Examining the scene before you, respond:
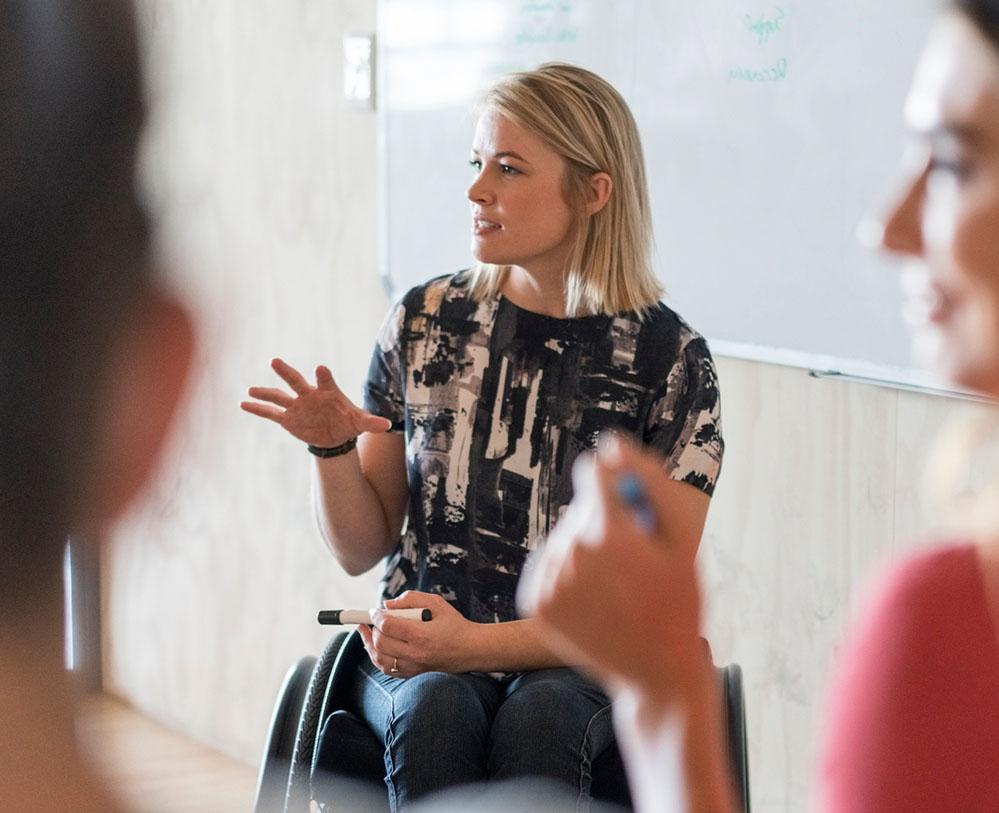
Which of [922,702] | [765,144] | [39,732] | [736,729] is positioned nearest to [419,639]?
[736,729]

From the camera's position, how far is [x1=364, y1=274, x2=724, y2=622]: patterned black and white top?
189 centimetres

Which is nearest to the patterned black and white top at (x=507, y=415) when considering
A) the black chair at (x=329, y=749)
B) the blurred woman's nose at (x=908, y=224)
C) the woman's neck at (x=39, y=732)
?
the black chair at (x=329, y=749)

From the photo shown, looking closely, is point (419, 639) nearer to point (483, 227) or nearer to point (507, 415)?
point (507, 415)

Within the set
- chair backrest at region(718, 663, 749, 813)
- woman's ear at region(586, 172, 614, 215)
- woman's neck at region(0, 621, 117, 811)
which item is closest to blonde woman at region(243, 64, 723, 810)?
woman's ear at region(586, 172, 614, 215)

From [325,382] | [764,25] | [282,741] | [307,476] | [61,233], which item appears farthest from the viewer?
[307,476]

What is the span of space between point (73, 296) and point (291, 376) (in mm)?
1405

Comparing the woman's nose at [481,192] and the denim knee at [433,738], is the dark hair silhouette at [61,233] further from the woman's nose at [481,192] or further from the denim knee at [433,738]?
the woman's nose at [481,192]

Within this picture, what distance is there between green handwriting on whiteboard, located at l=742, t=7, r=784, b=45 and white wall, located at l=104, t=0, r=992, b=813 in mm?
497

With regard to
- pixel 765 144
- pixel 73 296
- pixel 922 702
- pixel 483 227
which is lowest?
pixel 922 702

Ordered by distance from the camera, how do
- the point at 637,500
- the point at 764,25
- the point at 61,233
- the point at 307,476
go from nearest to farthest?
the point at 61,233 < the point at 637,500 < the point at 764,25 < the point at 307,476

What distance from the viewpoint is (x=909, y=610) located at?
82 cm

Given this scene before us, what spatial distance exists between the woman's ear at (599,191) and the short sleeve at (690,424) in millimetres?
245

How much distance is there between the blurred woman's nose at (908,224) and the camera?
0.86 m

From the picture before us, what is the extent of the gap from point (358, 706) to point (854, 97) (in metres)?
1.07
